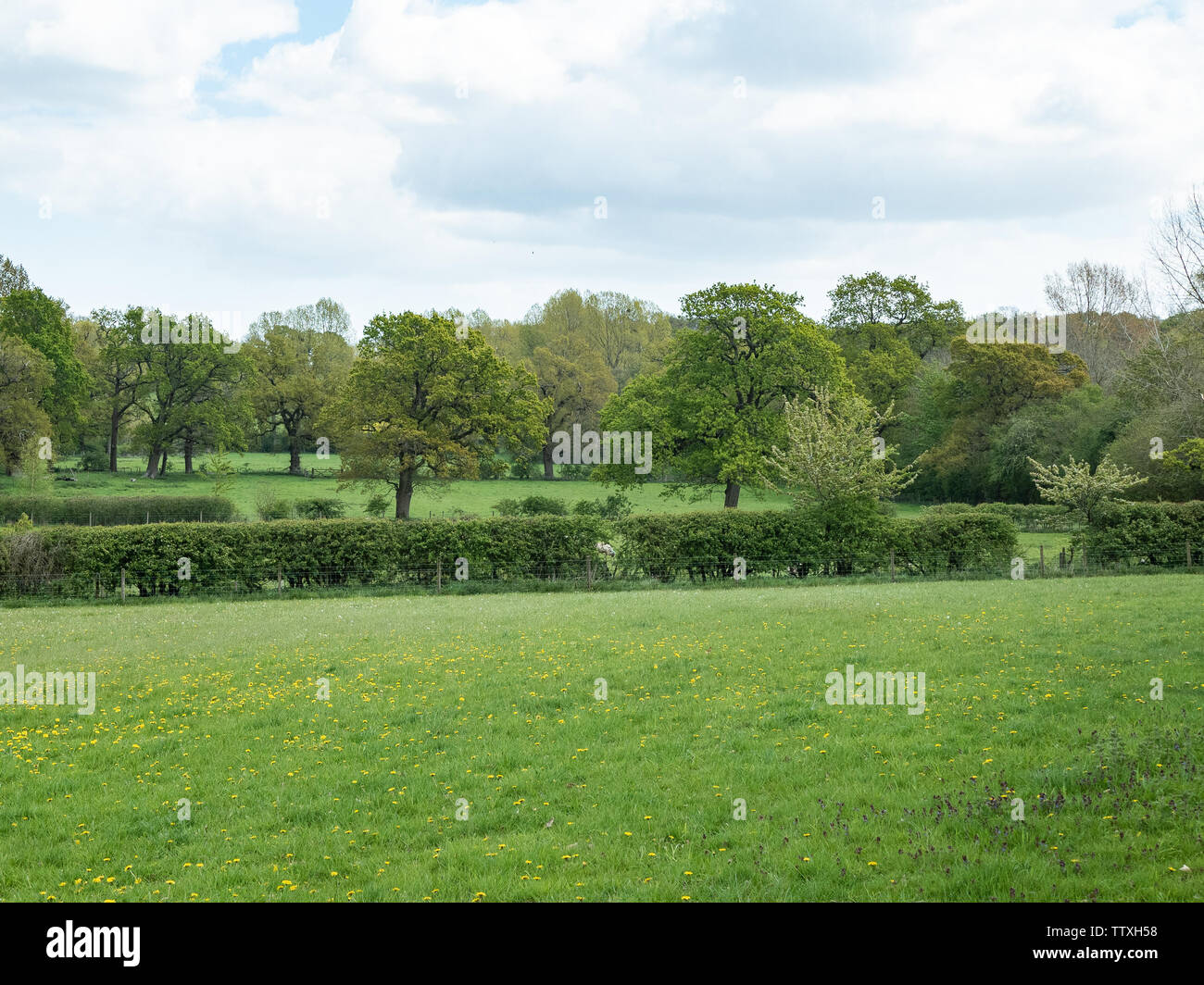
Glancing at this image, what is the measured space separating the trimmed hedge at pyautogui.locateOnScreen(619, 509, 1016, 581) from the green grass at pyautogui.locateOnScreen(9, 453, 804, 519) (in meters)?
19.7

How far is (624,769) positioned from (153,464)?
64.5 metres

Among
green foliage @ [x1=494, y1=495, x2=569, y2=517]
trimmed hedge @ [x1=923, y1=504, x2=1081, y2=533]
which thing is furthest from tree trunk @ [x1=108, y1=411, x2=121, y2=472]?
trimmed hedge @ [x1=923, y1=504, x2=1081, y2=533]

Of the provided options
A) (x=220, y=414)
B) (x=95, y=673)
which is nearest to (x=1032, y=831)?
(x=95, y=673)

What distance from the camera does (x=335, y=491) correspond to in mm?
56188

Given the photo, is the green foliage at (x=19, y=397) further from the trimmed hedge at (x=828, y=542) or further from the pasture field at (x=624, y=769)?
the pasture field at (x=624, y=769)

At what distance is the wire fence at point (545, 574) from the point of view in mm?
26969

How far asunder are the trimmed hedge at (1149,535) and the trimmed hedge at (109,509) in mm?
37934

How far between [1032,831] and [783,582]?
22016 millimetres

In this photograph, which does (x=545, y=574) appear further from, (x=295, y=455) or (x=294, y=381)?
(x=294, y=381)

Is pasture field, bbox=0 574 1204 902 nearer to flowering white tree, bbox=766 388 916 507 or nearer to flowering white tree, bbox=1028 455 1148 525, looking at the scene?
flowering white tree, bbox=766 388 916 507

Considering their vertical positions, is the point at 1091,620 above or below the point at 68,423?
below
